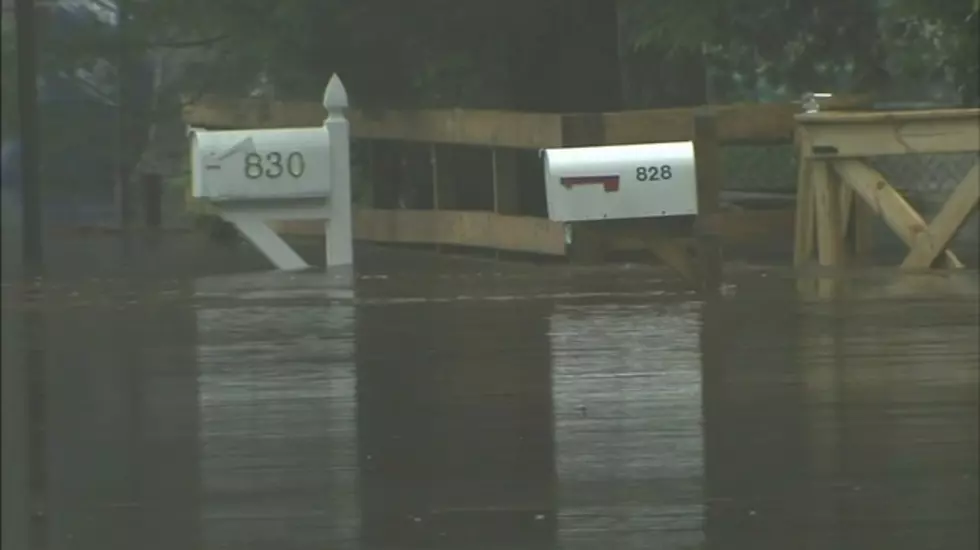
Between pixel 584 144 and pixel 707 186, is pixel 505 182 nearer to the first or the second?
pixel 584 144

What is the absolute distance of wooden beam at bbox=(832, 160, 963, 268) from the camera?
10812 mm

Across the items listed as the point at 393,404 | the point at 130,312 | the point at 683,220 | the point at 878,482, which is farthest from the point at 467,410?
the point at 683,220

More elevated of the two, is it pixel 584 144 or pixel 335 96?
pixel 335 96

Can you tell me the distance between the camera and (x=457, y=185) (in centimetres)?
1231

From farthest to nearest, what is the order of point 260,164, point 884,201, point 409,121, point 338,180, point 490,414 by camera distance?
point 409,121 → point 338,180 → point 260,164 → point 884,201 → point 490,414

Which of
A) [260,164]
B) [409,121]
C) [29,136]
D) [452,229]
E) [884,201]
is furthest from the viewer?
[409,121]

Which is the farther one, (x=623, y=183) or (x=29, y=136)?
(x=623, y=183)

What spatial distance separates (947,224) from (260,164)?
3898 mm

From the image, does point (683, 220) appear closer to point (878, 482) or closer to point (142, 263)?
point (142, 263)

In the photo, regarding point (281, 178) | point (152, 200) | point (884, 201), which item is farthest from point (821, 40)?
point (152, 200)

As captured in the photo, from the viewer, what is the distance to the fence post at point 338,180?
37.1 feet

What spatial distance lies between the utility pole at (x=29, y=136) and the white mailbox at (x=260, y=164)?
1011 millimetres

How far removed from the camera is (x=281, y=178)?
1121cm

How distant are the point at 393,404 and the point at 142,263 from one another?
4.01 meters
